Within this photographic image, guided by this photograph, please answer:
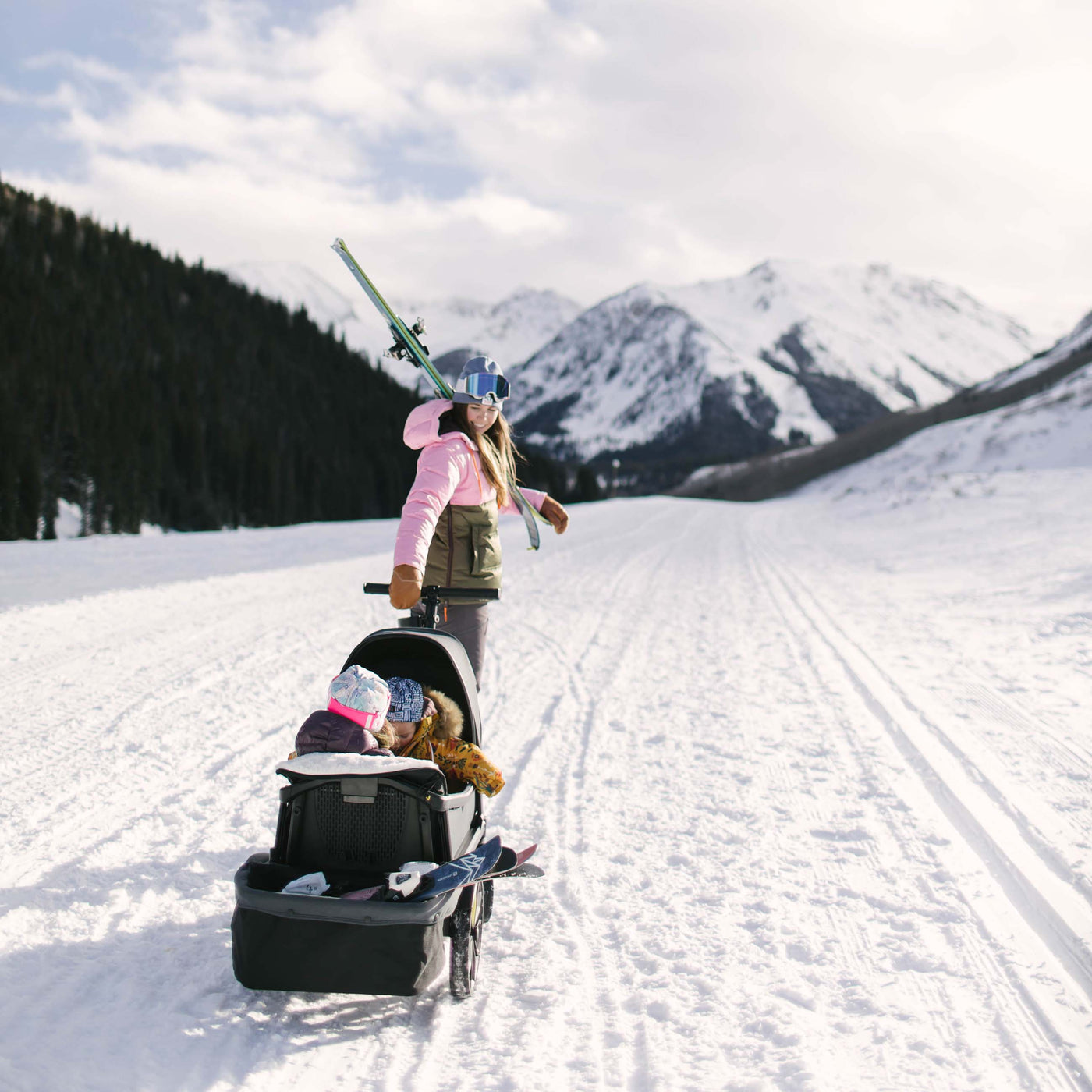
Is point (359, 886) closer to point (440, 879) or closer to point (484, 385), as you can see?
point (440, 879)

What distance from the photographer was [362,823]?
2.66 metres

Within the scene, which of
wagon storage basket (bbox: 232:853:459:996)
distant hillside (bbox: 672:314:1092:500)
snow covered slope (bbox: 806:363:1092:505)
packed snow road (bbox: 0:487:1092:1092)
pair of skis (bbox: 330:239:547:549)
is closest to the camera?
wagon storage basket (bbox: 232:853:459:996)

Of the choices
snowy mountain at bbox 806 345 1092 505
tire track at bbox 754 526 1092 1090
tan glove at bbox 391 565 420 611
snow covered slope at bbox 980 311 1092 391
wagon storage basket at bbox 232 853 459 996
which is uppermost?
snow covered slope at bbox 980 311 1092 391

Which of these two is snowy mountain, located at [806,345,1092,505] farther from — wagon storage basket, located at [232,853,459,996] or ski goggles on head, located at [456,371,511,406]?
wagon storage basket, located at [232,853,459,996]

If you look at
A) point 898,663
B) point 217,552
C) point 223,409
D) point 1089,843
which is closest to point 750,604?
point 898,663

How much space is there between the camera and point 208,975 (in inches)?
109

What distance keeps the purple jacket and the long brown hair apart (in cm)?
131

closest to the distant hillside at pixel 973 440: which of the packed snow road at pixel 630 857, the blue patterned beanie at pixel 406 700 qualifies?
the packed snow road at pixel 630 857

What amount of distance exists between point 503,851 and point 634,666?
15.0ft

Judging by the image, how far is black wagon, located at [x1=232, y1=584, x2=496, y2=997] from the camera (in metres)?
2.37

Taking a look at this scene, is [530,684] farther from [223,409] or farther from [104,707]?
[223,409]

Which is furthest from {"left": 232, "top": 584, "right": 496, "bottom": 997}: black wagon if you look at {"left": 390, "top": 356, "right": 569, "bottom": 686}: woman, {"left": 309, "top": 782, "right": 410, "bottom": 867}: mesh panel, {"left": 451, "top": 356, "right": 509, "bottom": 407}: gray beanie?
{"left": 451, "top": 356, "right": 509, "bottom": 407}: gray beanie

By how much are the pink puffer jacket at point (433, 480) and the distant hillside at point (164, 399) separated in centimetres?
4271

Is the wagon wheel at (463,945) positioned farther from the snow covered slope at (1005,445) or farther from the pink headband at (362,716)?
the snow covered slope at (1005,445)
